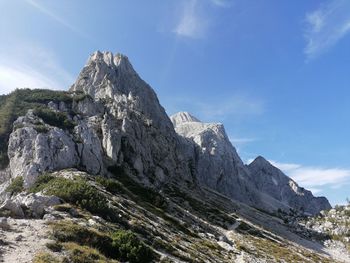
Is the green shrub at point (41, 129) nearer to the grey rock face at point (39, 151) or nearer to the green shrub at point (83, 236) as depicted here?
the grey rock face at point (39, 151)

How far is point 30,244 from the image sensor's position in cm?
2886

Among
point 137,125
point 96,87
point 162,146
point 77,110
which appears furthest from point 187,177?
point 96,87

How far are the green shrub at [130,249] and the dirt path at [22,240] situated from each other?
242 inches

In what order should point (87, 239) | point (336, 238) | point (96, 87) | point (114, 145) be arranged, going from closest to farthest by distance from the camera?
point (87, 239)
point (114, 145)
point (336, 238)
point (96, 87)

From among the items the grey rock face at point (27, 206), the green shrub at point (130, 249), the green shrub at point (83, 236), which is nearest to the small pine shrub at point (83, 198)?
the grey rock face at point (27, 206)

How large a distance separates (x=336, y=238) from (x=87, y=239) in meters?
171

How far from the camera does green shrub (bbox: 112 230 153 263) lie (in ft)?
107

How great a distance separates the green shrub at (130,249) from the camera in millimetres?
32656

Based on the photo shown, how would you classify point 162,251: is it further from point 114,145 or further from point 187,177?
point 187,177

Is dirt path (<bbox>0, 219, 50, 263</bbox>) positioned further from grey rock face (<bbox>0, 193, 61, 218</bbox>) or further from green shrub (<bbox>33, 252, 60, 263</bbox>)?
grey rock face (<bbox>0, 193, 61, 218</bbox>)

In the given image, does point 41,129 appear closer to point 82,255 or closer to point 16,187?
point 16,187

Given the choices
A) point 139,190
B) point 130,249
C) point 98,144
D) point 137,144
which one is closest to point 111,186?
point 139,190

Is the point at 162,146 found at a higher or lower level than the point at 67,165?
higher

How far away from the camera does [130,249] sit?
33.2 m
